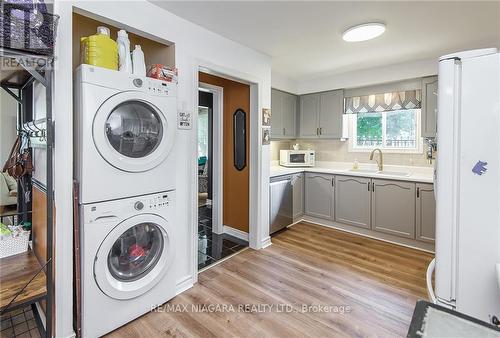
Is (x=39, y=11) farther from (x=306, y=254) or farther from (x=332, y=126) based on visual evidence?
(x=332, y=126)

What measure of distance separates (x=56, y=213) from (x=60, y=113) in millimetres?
617

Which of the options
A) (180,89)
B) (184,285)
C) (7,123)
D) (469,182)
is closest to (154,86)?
(180,89)

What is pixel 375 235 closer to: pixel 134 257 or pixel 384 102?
pixel 384 102

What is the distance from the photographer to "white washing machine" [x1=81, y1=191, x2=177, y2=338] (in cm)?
165

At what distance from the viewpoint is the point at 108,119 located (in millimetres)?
1734

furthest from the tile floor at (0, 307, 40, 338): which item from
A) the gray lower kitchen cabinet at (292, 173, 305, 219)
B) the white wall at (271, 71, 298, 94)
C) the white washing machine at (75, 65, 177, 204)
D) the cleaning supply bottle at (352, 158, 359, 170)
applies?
the cleaning supply bottle at (352, 158, 359, 170)

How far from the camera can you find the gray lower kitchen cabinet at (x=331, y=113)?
412cm

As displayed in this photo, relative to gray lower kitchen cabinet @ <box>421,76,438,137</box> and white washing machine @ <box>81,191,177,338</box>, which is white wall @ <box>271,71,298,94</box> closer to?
gray lower kitchen cabinet @ <box>421,76,438,137</box>

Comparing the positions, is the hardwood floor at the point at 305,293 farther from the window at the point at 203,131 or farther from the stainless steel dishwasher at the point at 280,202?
the window at the point at 203,131

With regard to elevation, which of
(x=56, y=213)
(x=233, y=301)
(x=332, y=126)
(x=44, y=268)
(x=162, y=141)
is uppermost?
(x=332, y=126)

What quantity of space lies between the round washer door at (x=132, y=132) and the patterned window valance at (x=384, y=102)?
3.11 m

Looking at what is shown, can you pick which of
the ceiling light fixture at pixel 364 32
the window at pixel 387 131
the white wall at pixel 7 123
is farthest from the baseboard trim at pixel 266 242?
the white wall at pixel 7 123

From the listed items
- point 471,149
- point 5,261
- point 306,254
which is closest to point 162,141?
point 5,261

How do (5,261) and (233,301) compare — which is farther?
(233,301)
